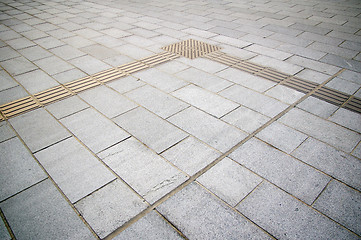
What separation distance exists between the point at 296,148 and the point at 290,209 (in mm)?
972

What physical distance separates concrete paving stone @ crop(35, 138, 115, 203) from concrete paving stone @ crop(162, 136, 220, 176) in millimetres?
784

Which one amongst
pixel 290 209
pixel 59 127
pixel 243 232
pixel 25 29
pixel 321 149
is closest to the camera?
pixel 243 232

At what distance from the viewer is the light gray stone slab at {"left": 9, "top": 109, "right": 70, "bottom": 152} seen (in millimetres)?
3160

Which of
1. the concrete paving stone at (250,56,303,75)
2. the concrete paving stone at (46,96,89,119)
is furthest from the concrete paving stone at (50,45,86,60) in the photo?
the concrete paving stone at (250,56,303,75)

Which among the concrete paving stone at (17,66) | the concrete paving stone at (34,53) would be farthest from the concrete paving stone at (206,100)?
the concrete paving stone at (34,53)

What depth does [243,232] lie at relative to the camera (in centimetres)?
216

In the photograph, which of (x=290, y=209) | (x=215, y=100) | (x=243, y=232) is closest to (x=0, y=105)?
(x=215, y=100)

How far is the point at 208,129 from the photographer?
3.36 meters

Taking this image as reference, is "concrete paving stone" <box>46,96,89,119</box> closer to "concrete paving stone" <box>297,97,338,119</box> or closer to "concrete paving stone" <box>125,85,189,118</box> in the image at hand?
"concrete paving stone" <box>125,85,189,118</box>

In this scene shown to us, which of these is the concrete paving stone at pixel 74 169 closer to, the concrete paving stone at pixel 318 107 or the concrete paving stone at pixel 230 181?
the concrete paving stone at pixel 230 181

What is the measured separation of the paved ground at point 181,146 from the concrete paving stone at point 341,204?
0.04 feet

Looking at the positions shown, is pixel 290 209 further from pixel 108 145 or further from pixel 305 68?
pixel 305 68

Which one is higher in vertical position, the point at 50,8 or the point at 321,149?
the point at 50,8

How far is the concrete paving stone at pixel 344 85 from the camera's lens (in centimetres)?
418
